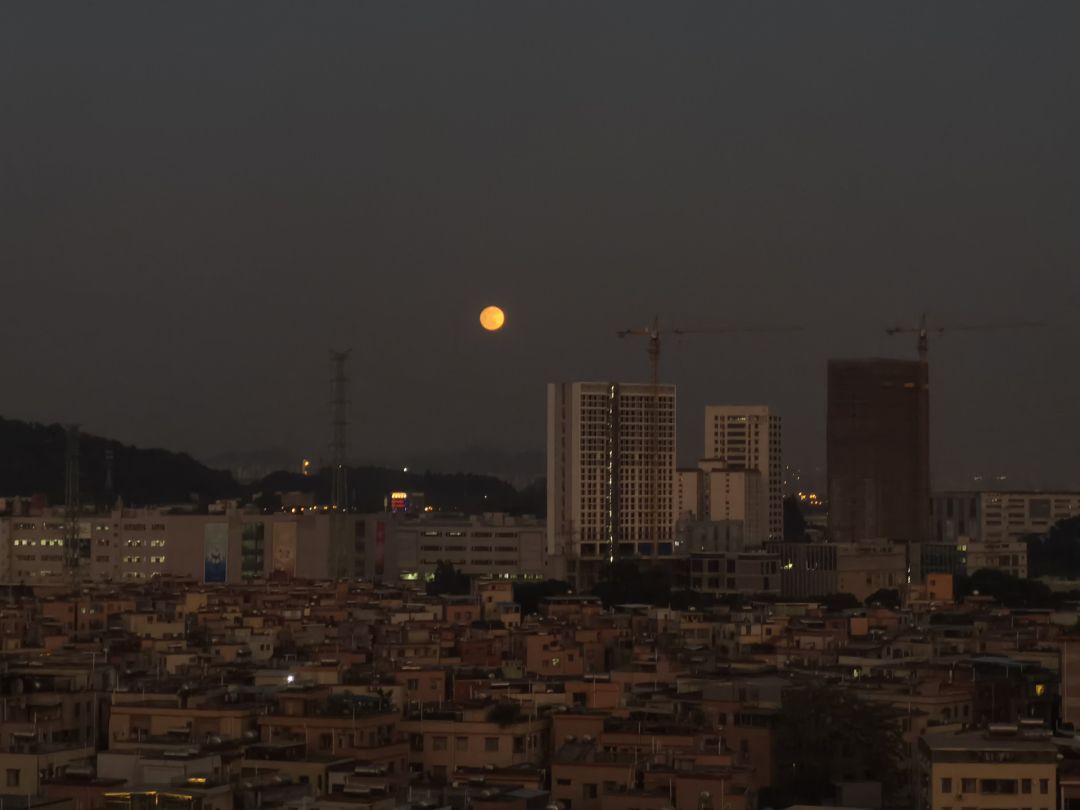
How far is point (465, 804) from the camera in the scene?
1141cm

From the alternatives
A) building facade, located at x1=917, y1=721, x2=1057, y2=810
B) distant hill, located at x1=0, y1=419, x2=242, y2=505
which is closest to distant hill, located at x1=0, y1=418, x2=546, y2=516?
distant hill, located at x1=0, y1=419, x2=242, y2=505

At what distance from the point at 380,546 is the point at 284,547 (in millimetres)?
3174

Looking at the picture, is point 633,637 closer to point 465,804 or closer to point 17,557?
point 465,804

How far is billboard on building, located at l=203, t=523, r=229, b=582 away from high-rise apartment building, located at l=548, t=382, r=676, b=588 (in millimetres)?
12612

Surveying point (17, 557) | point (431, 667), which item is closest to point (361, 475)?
point (17, 557)

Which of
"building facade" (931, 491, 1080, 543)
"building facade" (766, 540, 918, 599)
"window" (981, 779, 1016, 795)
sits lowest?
"window" (981, 779, 1016, 795)

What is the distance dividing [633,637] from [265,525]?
77.2ft

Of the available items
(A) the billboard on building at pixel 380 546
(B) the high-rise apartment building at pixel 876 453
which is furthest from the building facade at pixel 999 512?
(A) the billboard on building at pixel 380 546

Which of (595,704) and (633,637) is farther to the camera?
(633,637)

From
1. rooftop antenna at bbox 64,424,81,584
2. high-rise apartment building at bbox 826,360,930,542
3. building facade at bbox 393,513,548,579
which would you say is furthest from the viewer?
high-rise apartment building at bbox 826,360,930,542

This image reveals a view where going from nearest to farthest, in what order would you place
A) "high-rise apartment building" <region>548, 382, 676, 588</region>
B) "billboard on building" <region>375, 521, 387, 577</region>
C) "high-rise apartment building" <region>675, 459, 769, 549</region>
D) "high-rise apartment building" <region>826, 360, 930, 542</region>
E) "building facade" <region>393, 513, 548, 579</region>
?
"billboard on building" <region>375, 521, 387, 577</region> → "building facade" <region>393, 513, 548, 579</region> → "high-rise apartment building" <region>548, 382, 676, 588</region> → "high-rise apartment building" <region>826, 360, 930, 542</region> → "high-rise apartment building" <region>675, 459, 769, 549</region>

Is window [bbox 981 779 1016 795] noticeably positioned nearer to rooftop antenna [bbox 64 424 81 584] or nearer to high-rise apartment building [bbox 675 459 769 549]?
rooftop antenna [bbox 64 424 81 584]

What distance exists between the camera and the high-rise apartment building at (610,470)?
57.7 metres

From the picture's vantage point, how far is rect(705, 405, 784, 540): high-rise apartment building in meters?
82.1
